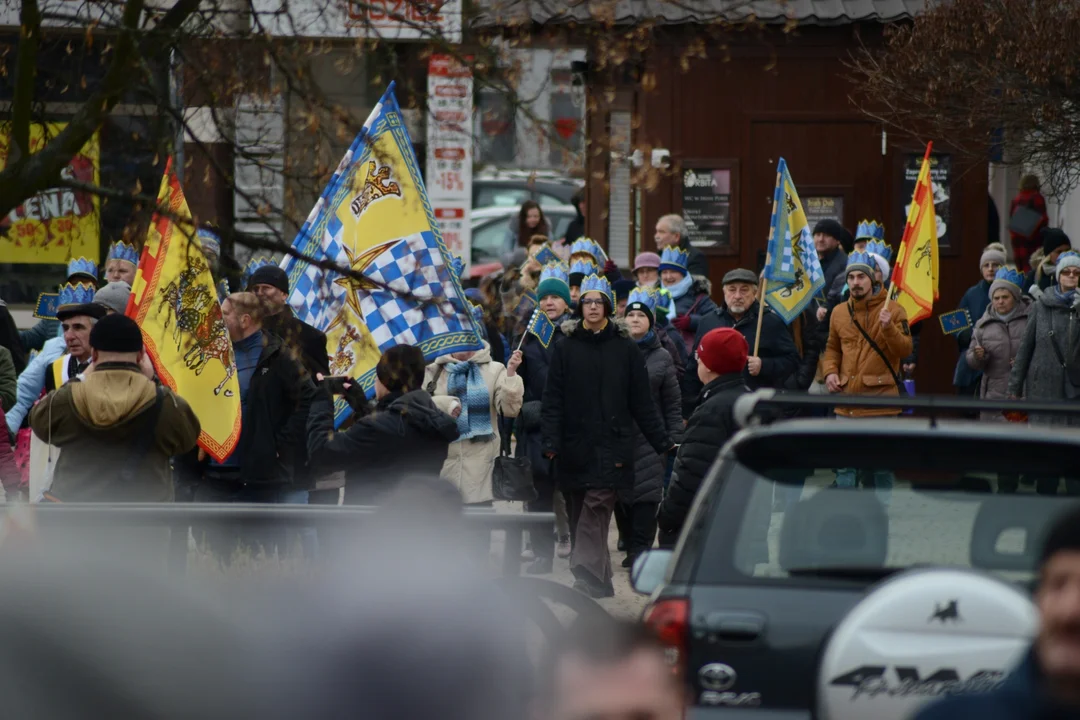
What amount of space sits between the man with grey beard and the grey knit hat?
4095 mm

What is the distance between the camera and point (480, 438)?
11.6 metres

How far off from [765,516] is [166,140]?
3.60 meters

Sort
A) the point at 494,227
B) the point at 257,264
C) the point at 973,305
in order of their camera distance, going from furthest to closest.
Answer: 1. the point at 494,227
2. the point at 973,305
3. the point at 257,264

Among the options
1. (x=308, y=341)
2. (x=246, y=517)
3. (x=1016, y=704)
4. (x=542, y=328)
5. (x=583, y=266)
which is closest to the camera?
(x=1016, y=704)

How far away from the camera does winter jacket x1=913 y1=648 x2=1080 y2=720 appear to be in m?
2.64

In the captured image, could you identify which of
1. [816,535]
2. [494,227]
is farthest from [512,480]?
[494,227]

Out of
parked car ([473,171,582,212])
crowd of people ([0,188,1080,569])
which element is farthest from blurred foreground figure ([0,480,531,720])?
parked car ([473,171,582,212])

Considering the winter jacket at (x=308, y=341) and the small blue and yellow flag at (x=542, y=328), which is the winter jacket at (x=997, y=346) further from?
the winter jacket at (x=308, y=341)

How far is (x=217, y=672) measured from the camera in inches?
153

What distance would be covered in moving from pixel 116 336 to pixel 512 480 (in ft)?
12.4

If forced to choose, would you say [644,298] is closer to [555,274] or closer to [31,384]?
[555,274]

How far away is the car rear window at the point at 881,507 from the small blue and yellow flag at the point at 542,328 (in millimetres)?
7916

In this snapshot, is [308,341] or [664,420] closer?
[308,341]

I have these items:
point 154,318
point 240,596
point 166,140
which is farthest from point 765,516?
point 154,318
